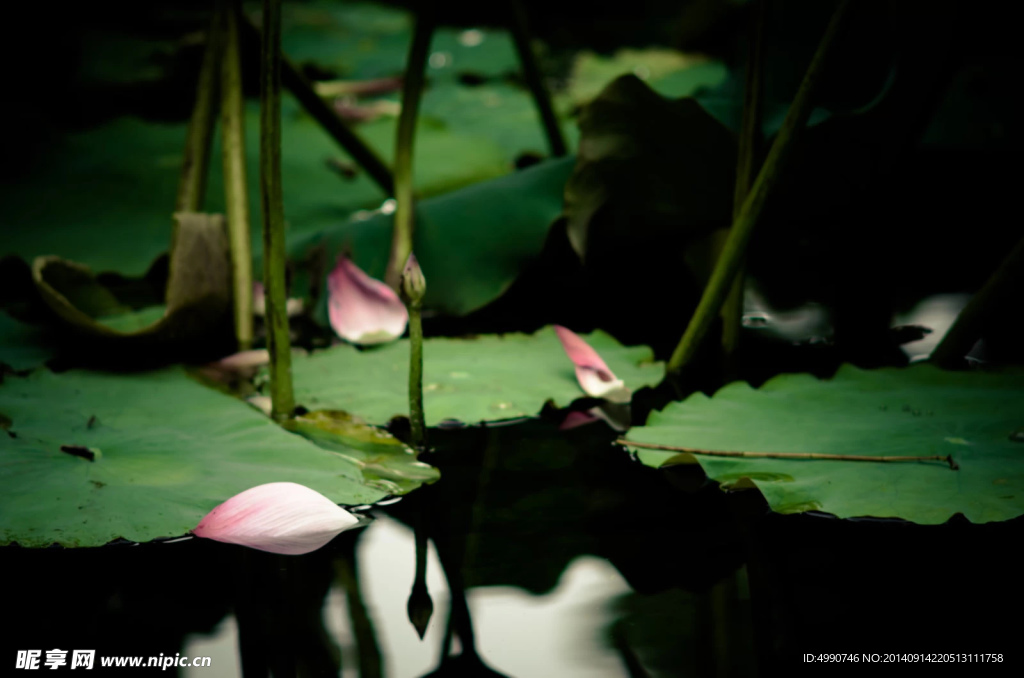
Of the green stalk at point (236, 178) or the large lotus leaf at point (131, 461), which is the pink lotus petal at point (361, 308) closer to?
the green stalk at point (236, 178)

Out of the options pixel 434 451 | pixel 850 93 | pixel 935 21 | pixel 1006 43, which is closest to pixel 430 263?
pixel 434 451

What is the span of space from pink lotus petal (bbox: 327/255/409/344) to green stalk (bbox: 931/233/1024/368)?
74 centimetres

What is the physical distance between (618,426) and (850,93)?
0.63m

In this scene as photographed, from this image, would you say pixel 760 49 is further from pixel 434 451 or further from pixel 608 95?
pixel 434 451

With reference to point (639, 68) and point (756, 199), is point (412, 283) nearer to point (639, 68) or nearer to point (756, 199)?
point (756, 199)

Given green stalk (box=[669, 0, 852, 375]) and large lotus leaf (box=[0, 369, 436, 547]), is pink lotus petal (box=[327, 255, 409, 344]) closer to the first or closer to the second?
large lotus leaf (box=[0, 369, 436, 547])

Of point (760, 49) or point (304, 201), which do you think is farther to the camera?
point (304, 201)

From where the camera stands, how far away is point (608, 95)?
1.06 meters

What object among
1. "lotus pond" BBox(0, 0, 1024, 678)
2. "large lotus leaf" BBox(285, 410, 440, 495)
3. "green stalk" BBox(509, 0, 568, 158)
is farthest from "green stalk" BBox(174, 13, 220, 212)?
"green stalk" BBox(509, 0, 568, 158)

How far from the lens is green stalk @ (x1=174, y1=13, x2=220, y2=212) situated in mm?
1151

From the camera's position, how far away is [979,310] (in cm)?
88

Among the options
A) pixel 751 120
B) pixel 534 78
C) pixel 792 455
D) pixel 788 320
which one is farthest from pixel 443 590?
pixel 534 78

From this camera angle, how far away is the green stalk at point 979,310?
85cm

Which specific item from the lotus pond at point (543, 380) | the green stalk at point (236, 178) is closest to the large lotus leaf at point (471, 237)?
the lotus pond at point (543, 380)
